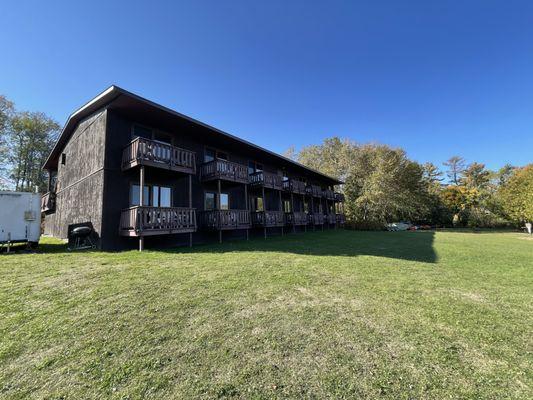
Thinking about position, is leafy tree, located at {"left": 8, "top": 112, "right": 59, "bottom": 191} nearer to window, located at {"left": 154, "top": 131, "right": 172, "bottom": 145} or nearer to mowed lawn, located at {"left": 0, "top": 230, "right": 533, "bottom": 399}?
window, located at {"left": 154, "top": 131, "right": 172, "bottom": 145}

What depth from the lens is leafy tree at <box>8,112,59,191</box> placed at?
25609mm

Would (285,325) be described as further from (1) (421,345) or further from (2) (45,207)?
(2) (45,207)

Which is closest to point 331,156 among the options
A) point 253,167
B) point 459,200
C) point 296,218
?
point 296,218

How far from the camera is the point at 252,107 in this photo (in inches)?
856

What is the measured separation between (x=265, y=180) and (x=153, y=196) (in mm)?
7251

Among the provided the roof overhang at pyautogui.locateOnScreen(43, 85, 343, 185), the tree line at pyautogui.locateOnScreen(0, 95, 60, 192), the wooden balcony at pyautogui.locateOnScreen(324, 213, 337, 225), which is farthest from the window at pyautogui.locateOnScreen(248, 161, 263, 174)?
the tree line at pyautogui.locateOnScreen(0, 95, 60, 192)

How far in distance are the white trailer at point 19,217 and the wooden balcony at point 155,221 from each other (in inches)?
132

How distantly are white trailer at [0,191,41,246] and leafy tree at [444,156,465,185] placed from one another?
212 feet

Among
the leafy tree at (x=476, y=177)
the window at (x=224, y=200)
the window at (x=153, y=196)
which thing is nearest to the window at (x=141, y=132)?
the window at (x=153, y=196)

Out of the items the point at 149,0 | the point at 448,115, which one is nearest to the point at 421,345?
the point at 149,0

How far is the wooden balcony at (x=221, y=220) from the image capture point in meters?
12.4

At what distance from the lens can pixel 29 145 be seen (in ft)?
86.3

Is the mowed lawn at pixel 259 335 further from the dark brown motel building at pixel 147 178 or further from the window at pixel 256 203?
the window at pixel 256 203

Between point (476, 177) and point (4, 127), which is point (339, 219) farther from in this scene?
point (476, 177)
